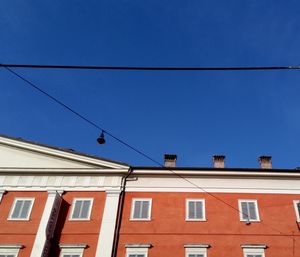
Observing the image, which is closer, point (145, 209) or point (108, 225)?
point (108, 225)

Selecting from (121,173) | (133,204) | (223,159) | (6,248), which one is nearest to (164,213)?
(133,204)

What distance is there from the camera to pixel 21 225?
21312 mm

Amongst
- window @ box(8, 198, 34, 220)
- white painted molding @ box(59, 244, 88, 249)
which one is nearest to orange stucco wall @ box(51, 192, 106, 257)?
white painted molding @ box(59, 244, 88, 249)

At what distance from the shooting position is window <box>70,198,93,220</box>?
850 inches

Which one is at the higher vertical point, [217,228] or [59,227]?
[217,228]

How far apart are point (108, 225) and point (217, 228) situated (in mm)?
6383

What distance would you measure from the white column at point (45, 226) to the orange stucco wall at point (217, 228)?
4157 millimetres

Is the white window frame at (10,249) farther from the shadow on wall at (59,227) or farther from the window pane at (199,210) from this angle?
the window pane at (199,210)

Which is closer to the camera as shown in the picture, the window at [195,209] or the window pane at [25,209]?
the window at [195,209]

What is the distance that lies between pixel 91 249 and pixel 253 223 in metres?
9.46

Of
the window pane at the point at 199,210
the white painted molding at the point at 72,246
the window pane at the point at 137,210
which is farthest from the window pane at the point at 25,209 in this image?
the window pane at the point at 199,210

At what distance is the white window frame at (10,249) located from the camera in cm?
2019

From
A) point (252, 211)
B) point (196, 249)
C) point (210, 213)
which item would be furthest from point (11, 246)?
point (252, 211)

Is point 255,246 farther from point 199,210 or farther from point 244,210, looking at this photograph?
point 199,210
